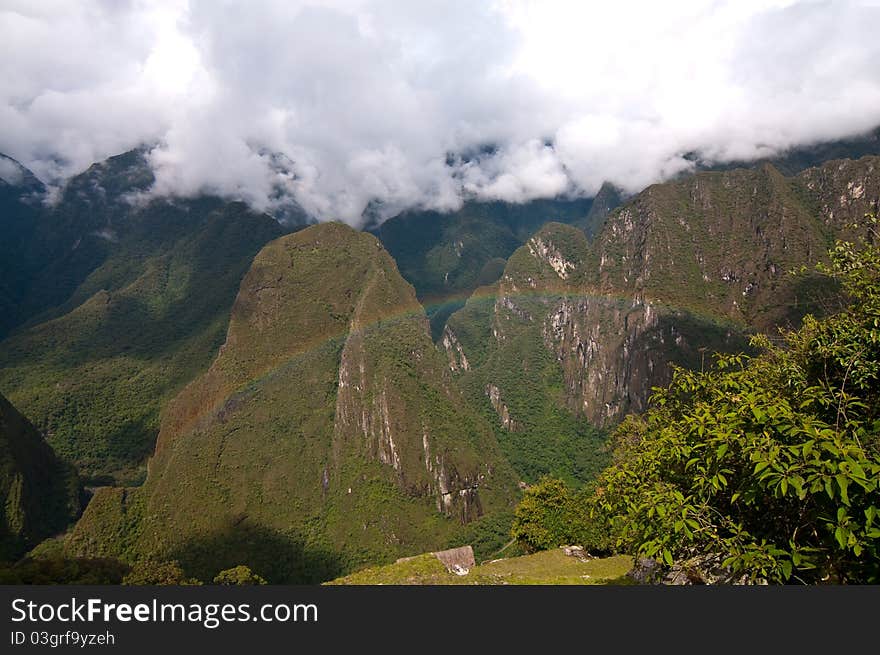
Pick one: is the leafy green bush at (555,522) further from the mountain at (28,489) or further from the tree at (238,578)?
the mountain at (28,489)

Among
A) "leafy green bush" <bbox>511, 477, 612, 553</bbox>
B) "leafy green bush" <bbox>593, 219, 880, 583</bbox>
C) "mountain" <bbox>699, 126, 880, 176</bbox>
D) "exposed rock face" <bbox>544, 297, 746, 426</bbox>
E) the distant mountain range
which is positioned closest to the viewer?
"leafy green bush" <bbox>593, 219, 880, 583</bbox>

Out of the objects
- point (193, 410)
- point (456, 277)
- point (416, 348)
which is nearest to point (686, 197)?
point (416, 348)

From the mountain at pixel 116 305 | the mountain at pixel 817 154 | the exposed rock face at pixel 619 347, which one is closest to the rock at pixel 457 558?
the exposed rock face at pixel 619 347

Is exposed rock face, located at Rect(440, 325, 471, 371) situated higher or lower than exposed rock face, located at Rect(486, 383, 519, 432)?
higher

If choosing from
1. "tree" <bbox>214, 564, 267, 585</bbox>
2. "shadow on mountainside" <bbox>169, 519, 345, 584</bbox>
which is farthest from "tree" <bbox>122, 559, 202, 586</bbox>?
"shadow on mountainside" <bbox>169, 519, 345, 584</bbox>

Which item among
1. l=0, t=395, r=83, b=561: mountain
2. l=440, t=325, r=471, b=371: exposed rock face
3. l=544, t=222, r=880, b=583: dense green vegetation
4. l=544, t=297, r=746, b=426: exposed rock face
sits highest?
l=440, t=325, r=471, b=371: exposed rock face

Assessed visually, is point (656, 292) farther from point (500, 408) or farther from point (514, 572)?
point (514, 572)

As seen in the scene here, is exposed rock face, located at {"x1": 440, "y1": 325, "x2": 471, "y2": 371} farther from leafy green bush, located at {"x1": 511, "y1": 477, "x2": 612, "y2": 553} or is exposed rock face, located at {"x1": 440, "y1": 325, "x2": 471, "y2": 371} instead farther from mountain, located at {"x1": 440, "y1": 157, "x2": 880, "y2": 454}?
leafy green bush, located at {"x1": 511, "y1": 477, "x2": 612, "y2": 553}
